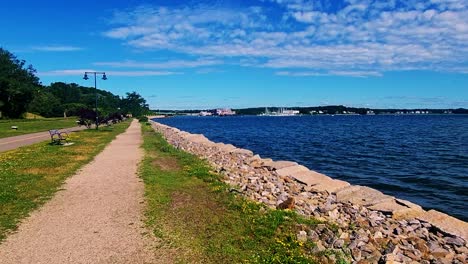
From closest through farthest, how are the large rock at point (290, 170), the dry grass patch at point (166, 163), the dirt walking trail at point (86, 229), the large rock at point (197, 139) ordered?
the dirt walking trail at point (86, 229), the dry grass patch at point (166, 163), the large rock at point (290, 170), the large rock at point (197, 139)

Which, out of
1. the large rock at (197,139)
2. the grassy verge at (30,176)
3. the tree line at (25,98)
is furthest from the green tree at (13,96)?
the grassy verge at (30,176)

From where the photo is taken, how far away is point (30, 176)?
559 inches

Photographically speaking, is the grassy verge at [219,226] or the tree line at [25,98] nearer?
the grassy verge at [219,226]

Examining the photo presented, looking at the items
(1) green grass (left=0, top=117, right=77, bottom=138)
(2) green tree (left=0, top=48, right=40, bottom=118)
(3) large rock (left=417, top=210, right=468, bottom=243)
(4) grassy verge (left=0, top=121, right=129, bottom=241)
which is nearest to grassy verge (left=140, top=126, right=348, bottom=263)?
(4) grassy verge (left=0, top=121, right=129, bottom=241)

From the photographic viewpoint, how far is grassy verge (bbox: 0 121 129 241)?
9.73 meters

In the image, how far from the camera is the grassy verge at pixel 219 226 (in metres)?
6.94

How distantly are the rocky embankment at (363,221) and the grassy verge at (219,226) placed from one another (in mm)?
538

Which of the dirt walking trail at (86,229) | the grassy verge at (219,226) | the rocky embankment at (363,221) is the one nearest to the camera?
the dirt walking trail at (86,229)

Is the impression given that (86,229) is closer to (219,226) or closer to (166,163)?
(219,226)

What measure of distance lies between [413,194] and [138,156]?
1334cm

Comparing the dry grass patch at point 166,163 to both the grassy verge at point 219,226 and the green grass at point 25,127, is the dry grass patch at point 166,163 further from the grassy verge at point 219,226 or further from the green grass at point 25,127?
the green grass at point 25,127

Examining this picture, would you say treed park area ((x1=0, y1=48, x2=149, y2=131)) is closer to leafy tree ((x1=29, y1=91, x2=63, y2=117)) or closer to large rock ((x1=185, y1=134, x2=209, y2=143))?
leafy tree ((x1=29, y1=91, x2=63, y2=117))

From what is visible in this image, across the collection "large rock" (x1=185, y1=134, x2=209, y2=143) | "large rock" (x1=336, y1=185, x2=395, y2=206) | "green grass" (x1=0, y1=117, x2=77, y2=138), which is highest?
"large rock" (x1=336, y1=185, x2=395, y2=206)

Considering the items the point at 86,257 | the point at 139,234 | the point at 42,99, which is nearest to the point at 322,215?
the point at 139,234
